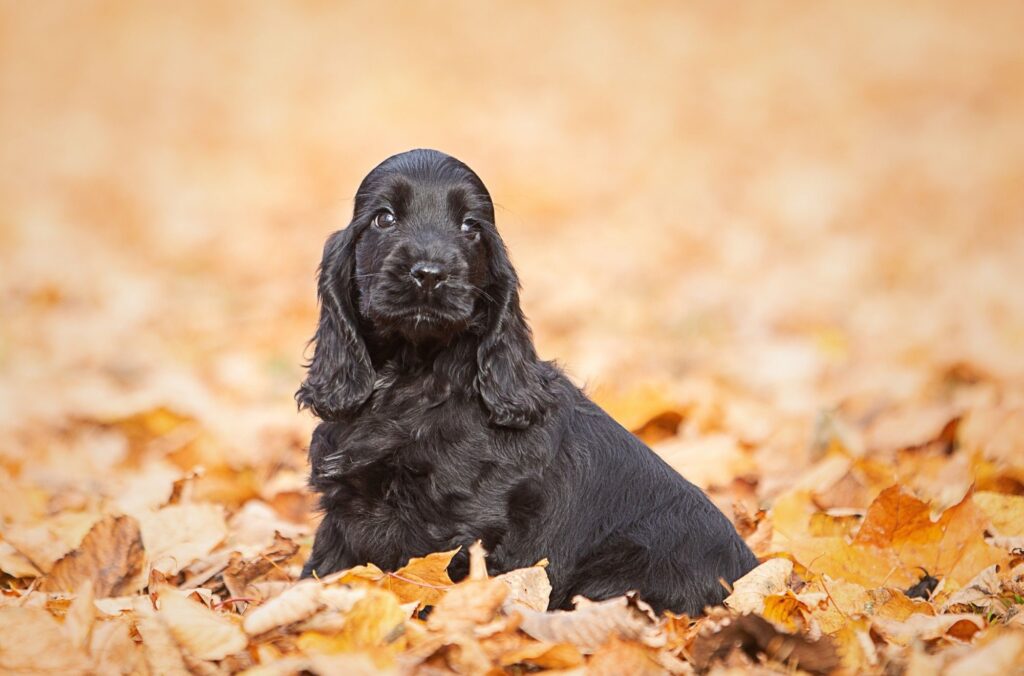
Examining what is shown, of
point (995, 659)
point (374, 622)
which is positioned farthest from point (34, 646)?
point (995, 659)

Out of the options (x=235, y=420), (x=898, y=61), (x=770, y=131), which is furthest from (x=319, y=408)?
(x=898, y=61)

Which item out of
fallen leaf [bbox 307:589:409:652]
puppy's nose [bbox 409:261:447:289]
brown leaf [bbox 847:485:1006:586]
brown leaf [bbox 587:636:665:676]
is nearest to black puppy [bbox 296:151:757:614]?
puppy's nose [bbox 409:261:447:289]

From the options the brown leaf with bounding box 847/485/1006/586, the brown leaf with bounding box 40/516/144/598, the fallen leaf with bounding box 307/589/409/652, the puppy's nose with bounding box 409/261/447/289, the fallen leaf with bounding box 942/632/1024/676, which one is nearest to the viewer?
the fallen leaf with bounding box 942/632/1024/676

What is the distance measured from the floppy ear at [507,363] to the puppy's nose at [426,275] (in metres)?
0.39

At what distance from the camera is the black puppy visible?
387cm

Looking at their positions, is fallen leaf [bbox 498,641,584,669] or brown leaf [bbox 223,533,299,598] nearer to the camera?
fallen leaf [bbox 498,641,584,669]

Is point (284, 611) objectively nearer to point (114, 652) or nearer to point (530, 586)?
point (114, 652)

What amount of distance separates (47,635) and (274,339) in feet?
22.0

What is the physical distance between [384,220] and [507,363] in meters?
0.64

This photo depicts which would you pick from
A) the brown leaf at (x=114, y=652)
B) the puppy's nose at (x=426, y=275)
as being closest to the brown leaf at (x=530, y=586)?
the puppy's nose at (x=426, y=275)

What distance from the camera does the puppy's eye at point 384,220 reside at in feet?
13.4

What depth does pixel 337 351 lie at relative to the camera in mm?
4172

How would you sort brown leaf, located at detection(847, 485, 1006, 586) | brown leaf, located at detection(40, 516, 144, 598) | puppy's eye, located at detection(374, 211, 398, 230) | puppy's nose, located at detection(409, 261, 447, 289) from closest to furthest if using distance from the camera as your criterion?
puppy's nose, located at detection(409, 261, 447, 289), puppy's eye, located at detection(374, 211, 398, 230), brown leaf, located at detection(847, 485, 1006, 586), brown leaf, located at detection(40, 516, 144, 598)

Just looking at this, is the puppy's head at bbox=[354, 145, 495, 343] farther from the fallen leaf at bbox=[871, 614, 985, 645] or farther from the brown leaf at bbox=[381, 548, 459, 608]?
the fallen leaf at bbox=[871, 614, 985, 645]
